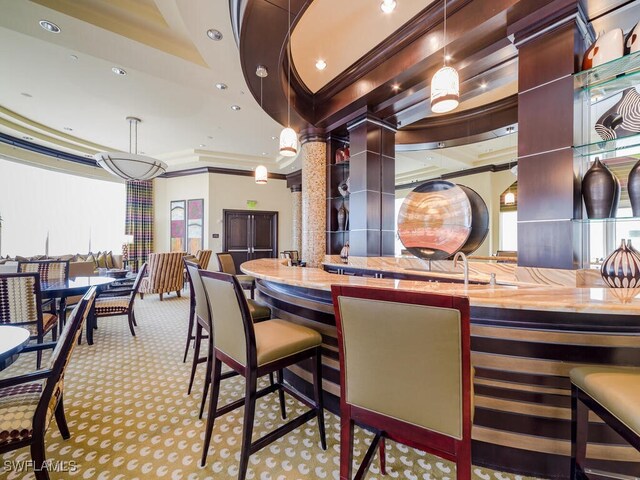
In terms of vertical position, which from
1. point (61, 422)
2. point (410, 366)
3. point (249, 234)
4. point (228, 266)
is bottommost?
point (61, 422)

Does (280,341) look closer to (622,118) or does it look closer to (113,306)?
(622,118)

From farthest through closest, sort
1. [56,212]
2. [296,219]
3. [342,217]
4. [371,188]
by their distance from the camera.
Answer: [296,219]
[56,212]
[342,217]
[371,188]

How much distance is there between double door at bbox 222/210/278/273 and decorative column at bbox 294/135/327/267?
435 centimetres

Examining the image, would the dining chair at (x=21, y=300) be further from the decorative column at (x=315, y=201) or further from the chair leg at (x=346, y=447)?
the decorative column at (x=315, y=201)

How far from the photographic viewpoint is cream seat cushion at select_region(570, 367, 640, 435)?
2.86 ft

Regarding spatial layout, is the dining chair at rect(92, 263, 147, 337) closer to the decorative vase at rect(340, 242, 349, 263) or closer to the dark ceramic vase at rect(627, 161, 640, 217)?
the decorative vase at rect(340, 242, 349, 263)

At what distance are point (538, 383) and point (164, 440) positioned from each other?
81.6 inches

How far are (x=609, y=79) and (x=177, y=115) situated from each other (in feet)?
18.6

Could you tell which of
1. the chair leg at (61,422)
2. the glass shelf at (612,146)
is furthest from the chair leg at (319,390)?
the glass shelf at (612,146)

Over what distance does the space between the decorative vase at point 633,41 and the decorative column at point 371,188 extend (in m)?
2.36

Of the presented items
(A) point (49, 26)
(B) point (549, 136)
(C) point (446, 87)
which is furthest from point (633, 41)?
(A) point (49, 26)

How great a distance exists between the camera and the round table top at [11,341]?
1176 millimetres

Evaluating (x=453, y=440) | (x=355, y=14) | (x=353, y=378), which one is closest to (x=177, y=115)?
(x=355, y=14)

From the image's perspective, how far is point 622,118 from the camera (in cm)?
172
